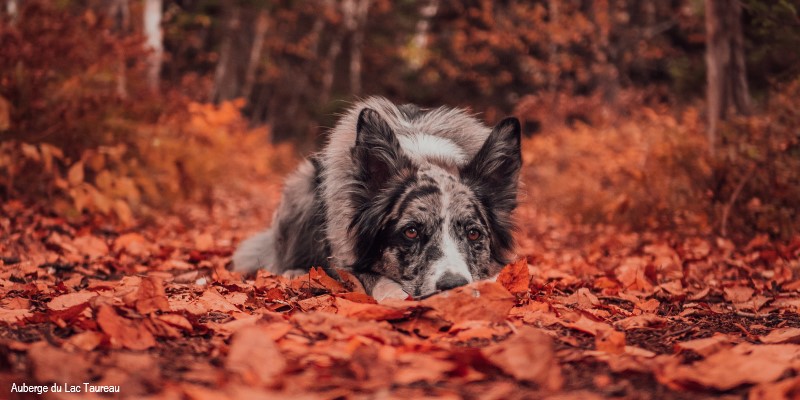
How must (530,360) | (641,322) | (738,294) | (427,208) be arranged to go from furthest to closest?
(738,294)
(427,208)
(641,322)
(530,360)

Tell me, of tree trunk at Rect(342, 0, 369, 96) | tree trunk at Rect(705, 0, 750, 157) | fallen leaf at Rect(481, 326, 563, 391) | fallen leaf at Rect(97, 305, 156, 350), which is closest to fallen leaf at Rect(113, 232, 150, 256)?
fallen leaf at Rect(97, 305, 156, 350)

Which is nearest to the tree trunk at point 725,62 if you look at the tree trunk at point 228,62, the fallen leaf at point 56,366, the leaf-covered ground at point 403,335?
the leaf-covered ground at point 403,335

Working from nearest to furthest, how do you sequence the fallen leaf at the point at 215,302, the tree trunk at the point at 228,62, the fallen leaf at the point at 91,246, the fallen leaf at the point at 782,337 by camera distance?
the fallen leaf at the point at 782,337
the fallen leaf at the point at 215,302
the fallen leaf at the point at 91,246
the tree trunk at the point at 228,62

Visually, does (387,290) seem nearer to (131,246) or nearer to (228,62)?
(131,246)

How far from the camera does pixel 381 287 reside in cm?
412

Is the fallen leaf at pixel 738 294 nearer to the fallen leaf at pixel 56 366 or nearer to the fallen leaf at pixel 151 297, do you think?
the fallen leaf at pixel 151 297

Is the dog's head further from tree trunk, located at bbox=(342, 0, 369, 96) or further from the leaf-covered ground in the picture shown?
tree trunk, located at bbox=(342, 0, 369, 96)

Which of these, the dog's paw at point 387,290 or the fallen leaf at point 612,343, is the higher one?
the fallen leaf at point 612,343

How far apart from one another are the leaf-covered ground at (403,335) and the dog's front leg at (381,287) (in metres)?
0.15

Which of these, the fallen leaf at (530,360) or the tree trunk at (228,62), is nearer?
the fallen leaf at (530,360)

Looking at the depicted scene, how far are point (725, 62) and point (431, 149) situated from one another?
498cm

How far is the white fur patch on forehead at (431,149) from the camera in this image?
4.51 meters

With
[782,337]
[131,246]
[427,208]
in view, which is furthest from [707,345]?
[131,246]

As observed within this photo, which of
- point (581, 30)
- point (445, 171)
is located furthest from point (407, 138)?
point (581, 30)
